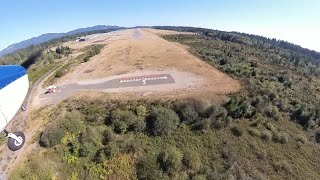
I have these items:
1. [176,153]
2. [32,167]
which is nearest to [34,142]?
[32,167]

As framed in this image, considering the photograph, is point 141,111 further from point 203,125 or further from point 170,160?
point 170,160

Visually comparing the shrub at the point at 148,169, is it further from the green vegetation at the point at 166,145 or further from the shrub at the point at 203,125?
the shrub at the point at 203,125

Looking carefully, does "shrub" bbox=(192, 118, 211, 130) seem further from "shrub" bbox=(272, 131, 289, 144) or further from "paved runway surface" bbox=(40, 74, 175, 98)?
"paved runway surface" bbox=(40, 74, 175, 98)

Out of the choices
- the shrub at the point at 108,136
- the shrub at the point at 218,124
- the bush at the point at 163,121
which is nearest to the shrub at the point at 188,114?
the bush at the point at 163,121

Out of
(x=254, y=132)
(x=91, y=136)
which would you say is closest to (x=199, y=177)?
(x=254, y=132)

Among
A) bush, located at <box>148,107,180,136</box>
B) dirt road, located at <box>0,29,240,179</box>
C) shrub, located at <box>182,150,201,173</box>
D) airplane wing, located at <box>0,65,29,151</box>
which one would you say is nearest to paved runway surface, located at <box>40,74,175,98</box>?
dirt road, located at <box>0,29,240,179</box>

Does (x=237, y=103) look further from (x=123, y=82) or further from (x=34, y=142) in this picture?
(x=34, y=142)
